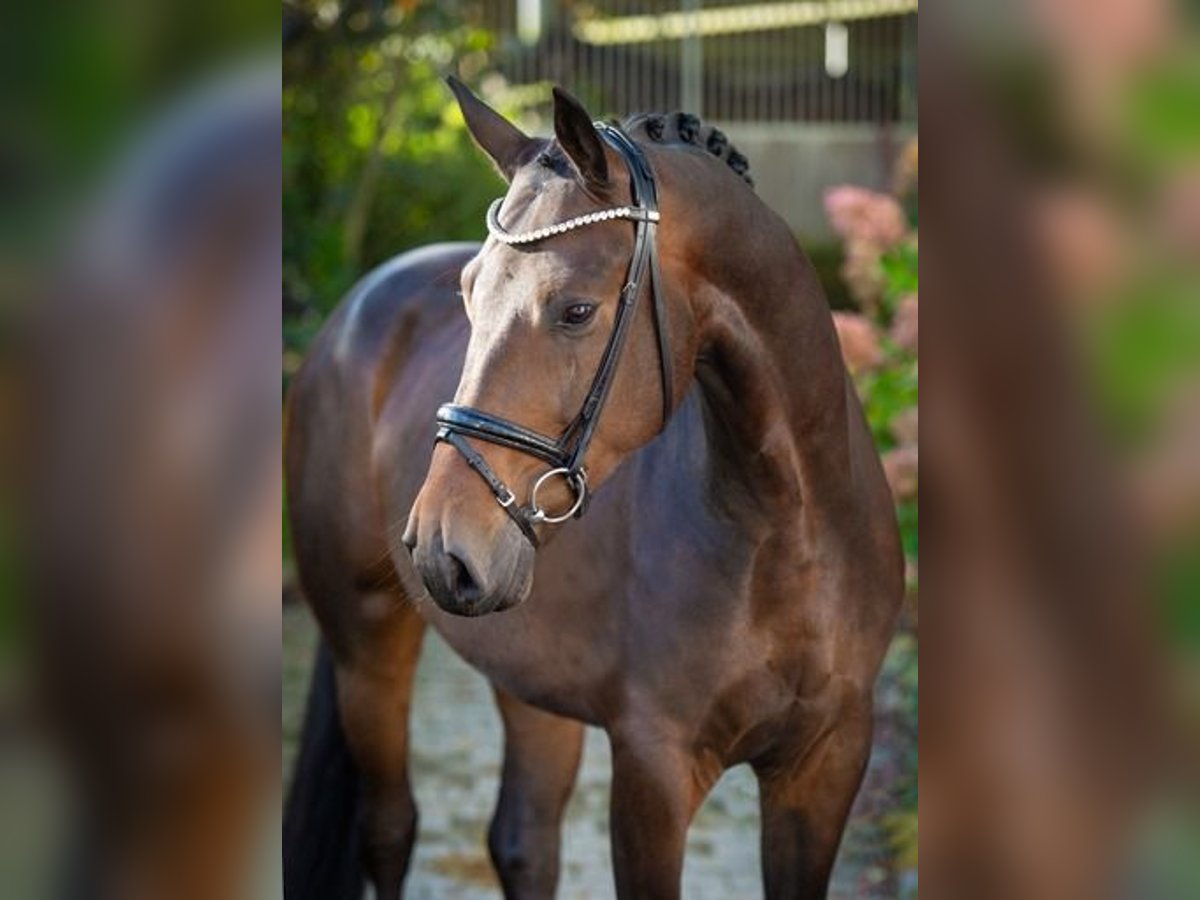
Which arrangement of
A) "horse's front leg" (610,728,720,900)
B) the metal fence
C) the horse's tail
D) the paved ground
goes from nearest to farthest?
"horse's front leg" (610,728,720,900) < the horse's tail < the paved ground < the metal fence

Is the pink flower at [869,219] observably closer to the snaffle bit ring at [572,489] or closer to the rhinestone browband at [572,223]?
the rhinestone browband at [572,223]

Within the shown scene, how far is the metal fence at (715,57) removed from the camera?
12.7 m

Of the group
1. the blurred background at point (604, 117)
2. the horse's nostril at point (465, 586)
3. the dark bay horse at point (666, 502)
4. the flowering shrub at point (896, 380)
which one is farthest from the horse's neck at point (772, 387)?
the blurred background at point (604, 117)

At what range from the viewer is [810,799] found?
2.74m

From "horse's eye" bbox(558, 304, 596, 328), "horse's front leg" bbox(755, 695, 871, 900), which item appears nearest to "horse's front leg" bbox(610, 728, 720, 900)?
"horse's front leg" bbox(755, 695, 871, 900)

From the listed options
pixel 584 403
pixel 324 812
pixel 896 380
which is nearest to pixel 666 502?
pixel 584 403

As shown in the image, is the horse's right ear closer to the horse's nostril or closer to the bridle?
the bridle

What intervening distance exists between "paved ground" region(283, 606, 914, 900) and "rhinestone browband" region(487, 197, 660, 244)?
2251 mm

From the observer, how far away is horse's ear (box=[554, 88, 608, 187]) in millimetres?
2080

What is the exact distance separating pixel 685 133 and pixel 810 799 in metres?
1.13

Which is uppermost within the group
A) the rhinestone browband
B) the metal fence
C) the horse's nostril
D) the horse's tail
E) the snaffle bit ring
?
the metal fence

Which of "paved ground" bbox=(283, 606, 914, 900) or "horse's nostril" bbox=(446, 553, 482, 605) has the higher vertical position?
"horse's nostril" bbox=(446, 553, 482, 605)

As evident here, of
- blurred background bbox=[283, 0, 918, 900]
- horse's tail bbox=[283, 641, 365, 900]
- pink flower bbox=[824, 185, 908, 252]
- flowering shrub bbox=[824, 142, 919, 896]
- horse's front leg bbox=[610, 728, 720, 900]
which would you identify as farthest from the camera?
pink flower bbox=[824, 185, 908, 252]

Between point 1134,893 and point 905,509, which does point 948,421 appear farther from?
point 905,509
